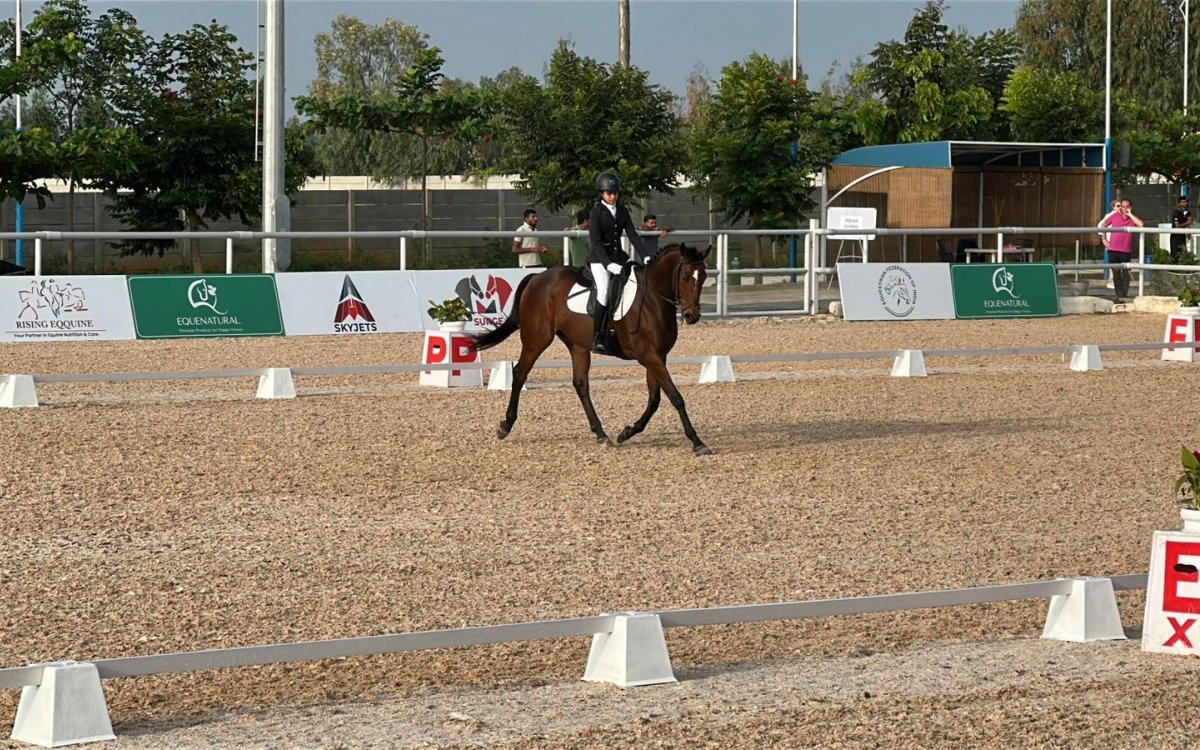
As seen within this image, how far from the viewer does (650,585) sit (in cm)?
862

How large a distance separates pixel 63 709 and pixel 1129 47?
230ft

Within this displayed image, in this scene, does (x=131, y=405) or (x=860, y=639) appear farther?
(x=131, y=405)

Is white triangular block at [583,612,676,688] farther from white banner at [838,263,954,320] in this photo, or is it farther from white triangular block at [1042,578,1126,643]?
white banner at [838,263,954,320]

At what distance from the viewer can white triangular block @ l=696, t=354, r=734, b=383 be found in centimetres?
1872

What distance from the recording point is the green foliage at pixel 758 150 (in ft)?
125

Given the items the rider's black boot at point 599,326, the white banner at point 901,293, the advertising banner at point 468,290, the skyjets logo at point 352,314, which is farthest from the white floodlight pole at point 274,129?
the rider's black boot at point 599,326

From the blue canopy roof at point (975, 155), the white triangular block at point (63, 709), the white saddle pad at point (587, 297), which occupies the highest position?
the blue canopy roof at point (975, 155)

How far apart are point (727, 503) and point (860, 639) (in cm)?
353

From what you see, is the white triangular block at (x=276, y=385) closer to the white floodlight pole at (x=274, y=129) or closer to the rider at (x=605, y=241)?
the rider at (x=605, y=241)

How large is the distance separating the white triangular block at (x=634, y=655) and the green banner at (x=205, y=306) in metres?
16.5

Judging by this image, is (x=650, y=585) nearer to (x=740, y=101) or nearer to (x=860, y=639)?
Result: (x=860, y=639)

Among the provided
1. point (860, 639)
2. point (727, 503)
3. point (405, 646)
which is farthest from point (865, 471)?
point (405, 646)

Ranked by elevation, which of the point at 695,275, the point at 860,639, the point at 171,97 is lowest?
the point at 860,639

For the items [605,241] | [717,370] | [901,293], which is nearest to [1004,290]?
[901,293]
